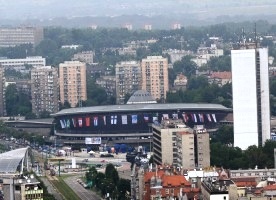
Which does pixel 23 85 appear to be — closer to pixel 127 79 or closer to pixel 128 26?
pixel 127 79

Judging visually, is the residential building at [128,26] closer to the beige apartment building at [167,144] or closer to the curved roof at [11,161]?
the curved roof at [11,161]

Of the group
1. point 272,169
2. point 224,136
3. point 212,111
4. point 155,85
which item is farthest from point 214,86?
point 272,169

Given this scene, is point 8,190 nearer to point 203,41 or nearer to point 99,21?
point 203,41

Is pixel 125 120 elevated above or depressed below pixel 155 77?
below

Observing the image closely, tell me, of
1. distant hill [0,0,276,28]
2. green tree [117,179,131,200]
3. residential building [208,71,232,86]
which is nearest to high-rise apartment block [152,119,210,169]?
green tree [117,179,131,200]

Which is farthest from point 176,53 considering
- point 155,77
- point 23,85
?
point 155,77

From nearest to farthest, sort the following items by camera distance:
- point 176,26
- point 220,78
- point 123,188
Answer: point 123,188 < point 220,78 < point 176,26
